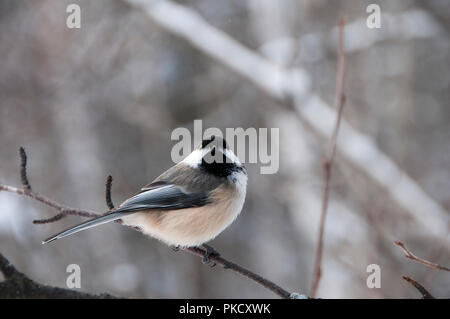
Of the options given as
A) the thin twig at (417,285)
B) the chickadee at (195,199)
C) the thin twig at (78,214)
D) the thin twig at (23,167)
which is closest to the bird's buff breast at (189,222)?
the chickadee at (195,199)

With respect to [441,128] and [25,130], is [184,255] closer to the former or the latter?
[25,130]

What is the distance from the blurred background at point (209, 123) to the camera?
4.59 metres

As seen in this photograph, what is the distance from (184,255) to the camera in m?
5.91

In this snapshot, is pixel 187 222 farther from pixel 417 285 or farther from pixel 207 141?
pixel 417 285

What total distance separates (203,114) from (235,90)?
0.52m

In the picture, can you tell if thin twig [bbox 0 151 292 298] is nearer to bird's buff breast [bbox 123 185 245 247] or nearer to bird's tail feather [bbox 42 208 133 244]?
bird's tail feather [bbox 42 208 133 244]

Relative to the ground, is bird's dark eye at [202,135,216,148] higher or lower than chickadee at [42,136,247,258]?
higher

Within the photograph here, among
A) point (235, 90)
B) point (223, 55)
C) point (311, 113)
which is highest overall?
point (235, 90)

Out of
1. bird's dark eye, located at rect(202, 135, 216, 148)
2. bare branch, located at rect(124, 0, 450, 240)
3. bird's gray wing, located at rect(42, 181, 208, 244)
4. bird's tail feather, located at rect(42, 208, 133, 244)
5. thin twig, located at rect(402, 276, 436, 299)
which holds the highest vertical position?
bare branch, located at rect(124, 0, 450, 240)

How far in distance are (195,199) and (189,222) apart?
10cm

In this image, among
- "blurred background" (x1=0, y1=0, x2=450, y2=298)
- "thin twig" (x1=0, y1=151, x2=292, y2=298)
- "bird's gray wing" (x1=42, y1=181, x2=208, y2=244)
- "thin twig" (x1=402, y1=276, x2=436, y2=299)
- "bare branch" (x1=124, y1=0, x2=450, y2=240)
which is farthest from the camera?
"blurred background" (x1=0, y1=0, x2=450, y2=298)

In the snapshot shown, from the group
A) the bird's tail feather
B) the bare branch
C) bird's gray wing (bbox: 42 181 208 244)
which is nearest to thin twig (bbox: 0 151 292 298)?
the bird's tail feather

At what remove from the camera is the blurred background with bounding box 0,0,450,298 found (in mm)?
4594
